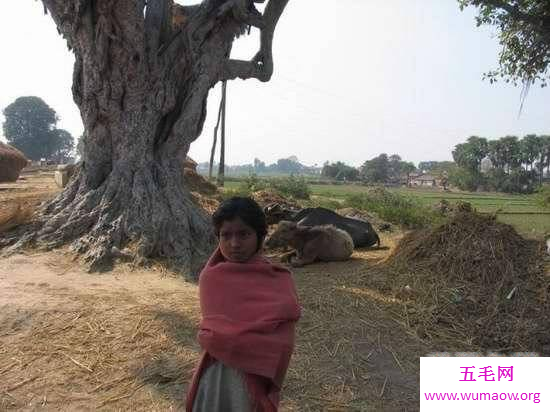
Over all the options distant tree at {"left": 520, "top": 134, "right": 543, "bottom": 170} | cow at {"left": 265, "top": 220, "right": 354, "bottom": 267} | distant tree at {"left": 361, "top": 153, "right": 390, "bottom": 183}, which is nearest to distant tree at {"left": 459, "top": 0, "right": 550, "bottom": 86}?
cow at {"left": 265, "top": 220, "right": 354, "bottom": 267}

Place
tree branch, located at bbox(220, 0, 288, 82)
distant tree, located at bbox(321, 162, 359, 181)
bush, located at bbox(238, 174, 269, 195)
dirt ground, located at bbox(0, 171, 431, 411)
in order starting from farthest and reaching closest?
distant tree, located at bbox(321, 162, 359, 181)
bush, located at bbox(238, 174, 269, 195)
tree branch, located at bbox(220, 0, 288, 82)
dirt ground, located at bbox(0, 171, 431, 411)

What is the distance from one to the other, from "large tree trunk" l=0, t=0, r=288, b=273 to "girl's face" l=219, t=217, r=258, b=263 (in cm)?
428

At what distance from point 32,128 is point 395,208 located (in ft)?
258

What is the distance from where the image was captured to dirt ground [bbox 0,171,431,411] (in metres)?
3.35

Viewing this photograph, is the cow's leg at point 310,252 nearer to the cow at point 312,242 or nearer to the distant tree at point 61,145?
the cow at point 312,242

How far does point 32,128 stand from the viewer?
7888 centimetres

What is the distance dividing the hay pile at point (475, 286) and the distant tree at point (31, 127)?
81340 millimetres

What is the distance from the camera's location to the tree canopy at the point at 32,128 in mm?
77688

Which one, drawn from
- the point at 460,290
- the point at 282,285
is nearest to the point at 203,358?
the point at 282,285

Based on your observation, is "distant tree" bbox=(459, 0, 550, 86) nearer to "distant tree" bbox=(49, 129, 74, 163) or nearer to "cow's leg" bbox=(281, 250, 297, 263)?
"cow's leg" bbox=(281, 250, 297, 263)

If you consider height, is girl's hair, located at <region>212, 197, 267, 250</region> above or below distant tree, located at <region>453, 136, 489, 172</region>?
below

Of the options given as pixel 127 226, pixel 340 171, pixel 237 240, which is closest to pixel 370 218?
pixel 127 226

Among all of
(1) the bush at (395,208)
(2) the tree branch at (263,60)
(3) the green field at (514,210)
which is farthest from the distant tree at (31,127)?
(2) the tree branch at (263,60)

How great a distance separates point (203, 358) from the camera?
6.97 ft
